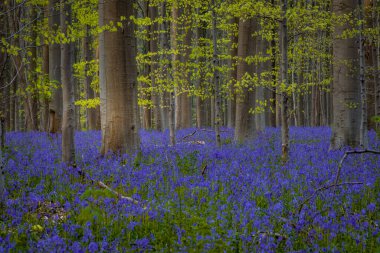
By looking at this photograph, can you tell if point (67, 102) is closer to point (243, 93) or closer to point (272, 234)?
point (272, 234)

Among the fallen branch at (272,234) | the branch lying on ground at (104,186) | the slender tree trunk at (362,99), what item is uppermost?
the slender tree trunk at (362,99)

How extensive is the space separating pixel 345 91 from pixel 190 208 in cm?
809

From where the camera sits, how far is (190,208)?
5.18 metres

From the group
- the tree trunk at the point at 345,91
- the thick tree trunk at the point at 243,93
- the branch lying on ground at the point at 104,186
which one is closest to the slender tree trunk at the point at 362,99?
the tree trunk at the point at 345,91

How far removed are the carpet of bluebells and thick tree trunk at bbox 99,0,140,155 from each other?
717 millimetres

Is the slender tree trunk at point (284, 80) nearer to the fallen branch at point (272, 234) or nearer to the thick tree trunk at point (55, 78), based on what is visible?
the fallen branch at point (272, 234)

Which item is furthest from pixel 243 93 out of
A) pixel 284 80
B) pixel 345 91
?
pixel 284 80

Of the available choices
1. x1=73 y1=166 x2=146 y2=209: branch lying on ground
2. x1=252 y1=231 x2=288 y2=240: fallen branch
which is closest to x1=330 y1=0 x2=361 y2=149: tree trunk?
x1=73 y1=166 x2=146 y2=209: branch lying on ground

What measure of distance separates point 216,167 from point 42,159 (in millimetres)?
4211

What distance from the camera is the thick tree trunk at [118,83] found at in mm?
9500

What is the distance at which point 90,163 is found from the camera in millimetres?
8914

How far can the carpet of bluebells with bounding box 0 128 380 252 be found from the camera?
4.00 m

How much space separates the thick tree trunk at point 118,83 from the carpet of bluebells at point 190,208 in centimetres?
72

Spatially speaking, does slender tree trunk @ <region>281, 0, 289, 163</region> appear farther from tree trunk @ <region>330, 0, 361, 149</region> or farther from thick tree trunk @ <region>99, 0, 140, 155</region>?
thick tree trunk @ <region>99, 0, 140, 155</region>
